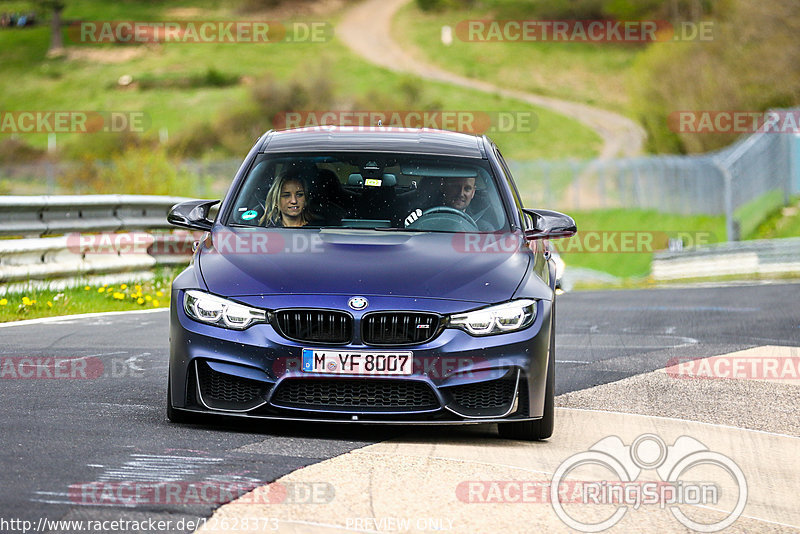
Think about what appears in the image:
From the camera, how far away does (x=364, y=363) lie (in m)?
6.71

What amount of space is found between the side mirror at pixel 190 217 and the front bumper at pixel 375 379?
109 cm

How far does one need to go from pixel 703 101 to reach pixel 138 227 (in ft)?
147

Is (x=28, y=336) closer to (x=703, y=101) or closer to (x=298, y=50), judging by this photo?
(x=703, y=101)

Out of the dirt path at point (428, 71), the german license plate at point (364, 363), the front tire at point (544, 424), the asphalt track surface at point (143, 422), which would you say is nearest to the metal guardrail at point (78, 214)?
the asphalt track surface at point (143, 422)

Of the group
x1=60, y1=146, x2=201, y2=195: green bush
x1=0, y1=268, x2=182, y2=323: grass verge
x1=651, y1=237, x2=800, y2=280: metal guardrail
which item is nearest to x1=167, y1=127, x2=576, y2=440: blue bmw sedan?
x1=0, y1=268, x2=182, y2=323: grass verge

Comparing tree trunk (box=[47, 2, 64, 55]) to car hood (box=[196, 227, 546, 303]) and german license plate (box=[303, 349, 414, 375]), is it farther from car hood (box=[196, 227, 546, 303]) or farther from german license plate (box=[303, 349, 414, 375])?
german license plate (box=[303, 349, 414, 375])

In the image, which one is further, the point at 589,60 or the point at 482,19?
the point at 482,19

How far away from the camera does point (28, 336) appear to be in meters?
11.4

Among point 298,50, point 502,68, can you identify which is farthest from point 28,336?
point 298,50

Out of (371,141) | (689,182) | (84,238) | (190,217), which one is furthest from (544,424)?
(689,182)

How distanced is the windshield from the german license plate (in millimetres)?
1318

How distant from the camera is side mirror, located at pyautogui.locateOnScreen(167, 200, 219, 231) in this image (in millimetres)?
7934

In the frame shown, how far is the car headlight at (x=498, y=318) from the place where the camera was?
268 inches

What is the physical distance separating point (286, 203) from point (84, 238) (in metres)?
7.55
